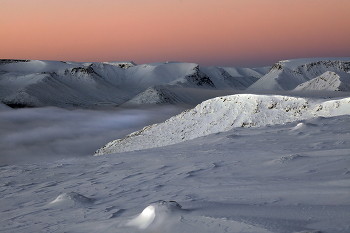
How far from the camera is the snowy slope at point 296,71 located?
17362 cm

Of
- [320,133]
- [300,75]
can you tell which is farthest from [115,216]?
[300,75]

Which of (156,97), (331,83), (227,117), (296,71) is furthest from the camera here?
(296,71)

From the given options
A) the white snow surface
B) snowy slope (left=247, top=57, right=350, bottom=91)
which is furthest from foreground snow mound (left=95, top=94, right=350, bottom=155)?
snowy slope (left=247, top=57, right=350, bottom=91)

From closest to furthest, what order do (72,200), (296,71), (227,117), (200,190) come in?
(200,190) < (72,200) < (227,117) < (296,71)

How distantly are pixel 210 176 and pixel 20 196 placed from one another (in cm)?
497

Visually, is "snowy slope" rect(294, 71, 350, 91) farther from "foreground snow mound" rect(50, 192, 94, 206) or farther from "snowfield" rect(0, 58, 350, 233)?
"foreground snow mound" rect(50, 192, 94, 206)

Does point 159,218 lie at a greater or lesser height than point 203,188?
greater

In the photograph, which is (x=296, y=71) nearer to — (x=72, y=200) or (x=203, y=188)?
(x=203, y=188)

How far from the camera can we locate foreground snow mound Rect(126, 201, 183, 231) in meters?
3.40

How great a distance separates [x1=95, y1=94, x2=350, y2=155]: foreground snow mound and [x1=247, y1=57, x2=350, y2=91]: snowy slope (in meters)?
138

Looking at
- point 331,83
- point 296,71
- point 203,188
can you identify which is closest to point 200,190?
point 203,188

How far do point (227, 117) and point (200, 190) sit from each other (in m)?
34.9

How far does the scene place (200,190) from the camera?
542 centimetres

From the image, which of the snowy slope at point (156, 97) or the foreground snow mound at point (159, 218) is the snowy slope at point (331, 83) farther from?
the foreground snow mound at point (159, 218)
